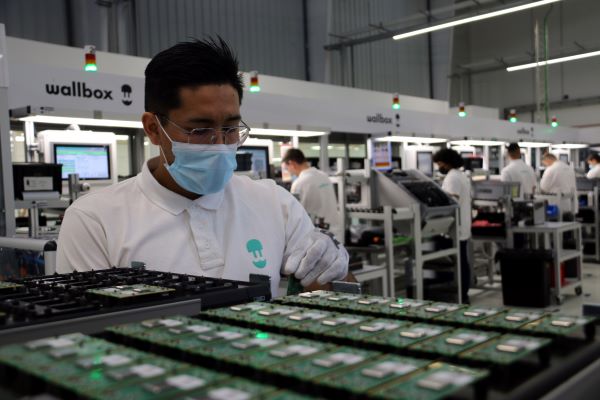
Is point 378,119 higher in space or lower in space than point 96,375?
higher

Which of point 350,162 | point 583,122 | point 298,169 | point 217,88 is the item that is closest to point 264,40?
point 350,162

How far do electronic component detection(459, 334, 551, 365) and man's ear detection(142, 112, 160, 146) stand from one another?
1298 mm

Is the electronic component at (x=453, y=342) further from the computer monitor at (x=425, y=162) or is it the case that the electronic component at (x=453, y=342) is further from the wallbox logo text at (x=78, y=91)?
the computer monitor at (x=425, y=162)

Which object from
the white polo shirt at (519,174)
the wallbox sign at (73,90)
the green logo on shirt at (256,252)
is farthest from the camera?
the white polo shirt at (519,174)

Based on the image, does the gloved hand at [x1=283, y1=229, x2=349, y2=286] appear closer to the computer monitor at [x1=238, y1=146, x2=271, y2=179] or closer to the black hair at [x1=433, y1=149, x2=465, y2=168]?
the computer monitor at [x1=238, y1=146, x2=271, y2=179]

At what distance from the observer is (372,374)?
0.56 meters

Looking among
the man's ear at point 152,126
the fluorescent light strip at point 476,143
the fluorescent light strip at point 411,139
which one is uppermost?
the fluorescent light strip at point 476,143

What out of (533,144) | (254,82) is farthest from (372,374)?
(533,144)

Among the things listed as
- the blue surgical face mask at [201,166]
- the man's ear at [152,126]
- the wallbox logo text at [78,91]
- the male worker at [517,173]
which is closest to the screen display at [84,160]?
the wallbox logo text at [78,91]

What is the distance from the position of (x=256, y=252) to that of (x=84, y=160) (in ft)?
11.7

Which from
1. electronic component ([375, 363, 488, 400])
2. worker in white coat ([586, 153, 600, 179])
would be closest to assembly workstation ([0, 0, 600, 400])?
electronic component ([375, 363, 488, 400])

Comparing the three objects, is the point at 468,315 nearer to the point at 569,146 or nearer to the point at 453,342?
the point at 453,342

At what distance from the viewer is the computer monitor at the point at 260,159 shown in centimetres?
611

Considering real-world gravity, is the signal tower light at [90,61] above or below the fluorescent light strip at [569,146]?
above
